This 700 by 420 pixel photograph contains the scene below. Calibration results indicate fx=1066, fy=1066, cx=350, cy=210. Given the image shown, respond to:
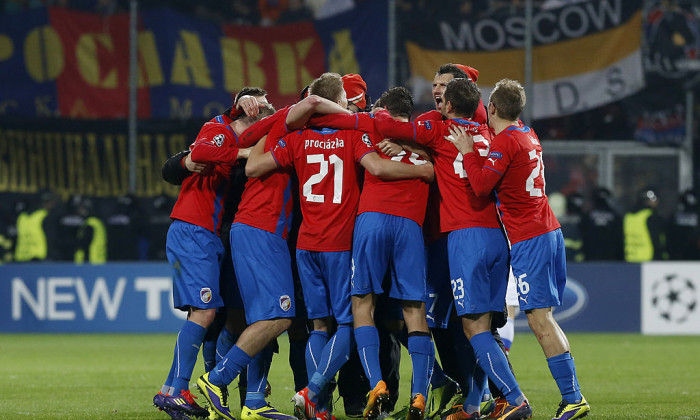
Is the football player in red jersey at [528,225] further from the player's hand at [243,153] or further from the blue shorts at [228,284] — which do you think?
the blue shorts at [228,284]

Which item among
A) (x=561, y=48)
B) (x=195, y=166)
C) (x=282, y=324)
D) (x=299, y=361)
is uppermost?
(x=561, y=48)

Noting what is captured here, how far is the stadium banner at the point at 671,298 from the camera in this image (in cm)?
1380

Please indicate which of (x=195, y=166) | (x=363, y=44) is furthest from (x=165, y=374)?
(x=363, y=44)

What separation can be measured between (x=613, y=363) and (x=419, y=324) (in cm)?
500

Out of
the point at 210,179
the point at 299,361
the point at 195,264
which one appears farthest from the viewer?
the point at 299,361

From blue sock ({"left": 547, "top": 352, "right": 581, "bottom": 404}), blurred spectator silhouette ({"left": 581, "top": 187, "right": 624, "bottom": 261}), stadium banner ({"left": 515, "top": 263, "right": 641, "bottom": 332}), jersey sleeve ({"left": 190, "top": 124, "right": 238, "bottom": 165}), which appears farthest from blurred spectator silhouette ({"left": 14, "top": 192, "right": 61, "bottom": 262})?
blue sock ({"left": 547, "top": 352, "right": 581, "bottom": 404})

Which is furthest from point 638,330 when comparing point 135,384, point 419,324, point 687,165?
point 419,324

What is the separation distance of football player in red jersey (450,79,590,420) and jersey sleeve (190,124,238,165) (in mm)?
1429

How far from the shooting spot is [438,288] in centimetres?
670

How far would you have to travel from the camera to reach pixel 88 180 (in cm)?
1570

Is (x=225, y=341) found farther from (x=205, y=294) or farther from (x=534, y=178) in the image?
(x=534, y=178)

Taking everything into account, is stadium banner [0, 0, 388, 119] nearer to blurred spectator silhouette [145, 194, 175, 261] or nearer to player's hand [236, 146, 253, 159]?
blurred spectator silhouette [145, 194, 175, 261]

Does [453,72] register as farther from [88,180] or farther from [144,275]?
[88,180]

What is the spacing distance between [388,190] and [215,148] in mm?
1140
